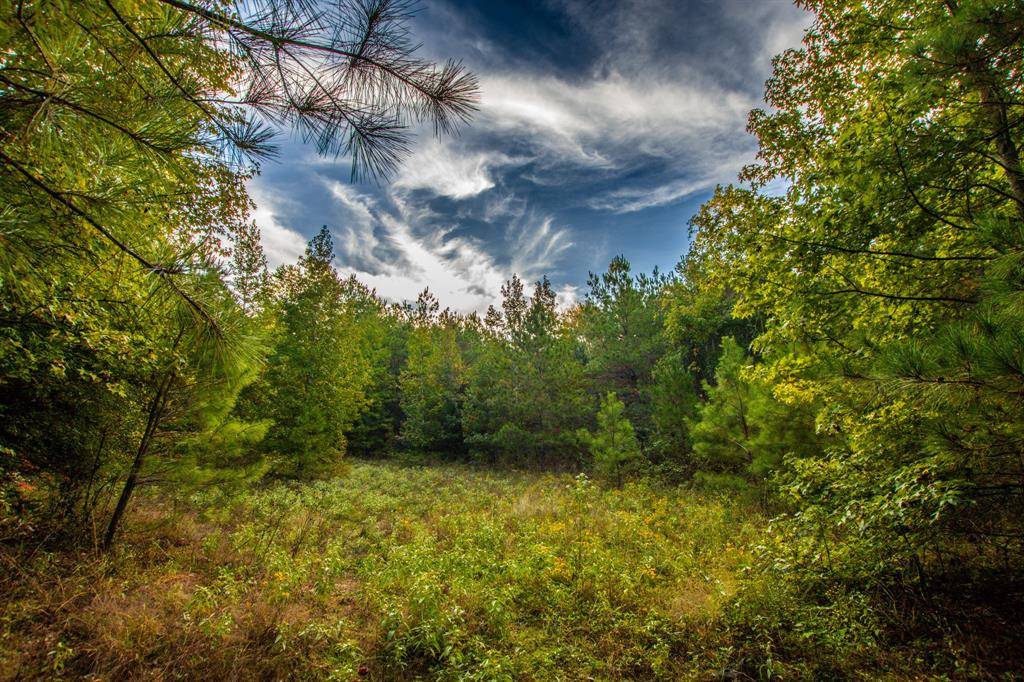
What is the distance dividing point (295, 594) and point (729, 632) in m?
5.30

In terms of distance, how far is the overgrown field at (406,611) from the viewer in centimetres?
324

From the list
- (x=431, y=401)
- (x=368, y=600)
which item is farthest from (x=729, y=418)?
(x=431, y=401)

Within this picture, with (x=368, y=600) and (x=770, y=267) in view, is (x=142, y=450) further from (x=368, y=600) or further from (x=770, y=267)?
(x=770, y=267)

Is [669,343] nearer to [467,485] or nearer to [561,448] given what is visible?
[561,448]

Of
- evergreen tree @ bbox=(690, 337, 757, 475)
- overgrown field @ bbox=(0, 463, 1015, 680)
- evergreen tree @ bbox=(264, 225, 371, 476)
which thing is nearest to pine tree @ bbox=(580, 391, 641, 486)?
evergreen tree @ bbox=(690, 337, 757, 475)

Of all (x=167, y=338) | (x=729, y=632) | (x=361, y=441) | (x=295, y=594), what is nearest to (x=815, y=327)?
(x=729, y=632)

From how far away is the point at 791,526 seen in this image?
467 cm

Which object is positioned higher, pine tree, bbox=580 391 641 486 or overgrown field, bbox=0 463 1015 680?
pine tree, bbox=580 391 641 486

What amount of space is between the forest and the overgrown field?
1.5 inches

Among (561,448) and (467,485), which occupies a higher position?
(561,448)

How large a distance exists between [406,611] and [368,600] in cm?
67

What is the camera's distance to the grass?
128 inches

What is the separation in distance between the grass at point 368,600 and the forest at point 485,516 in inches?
1.5

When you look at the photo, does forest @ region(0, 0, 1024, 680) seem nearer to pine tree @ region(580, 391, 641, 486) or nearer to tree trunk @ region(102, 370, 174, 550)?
tree trunk @ region(102, 370, 174, 550)
